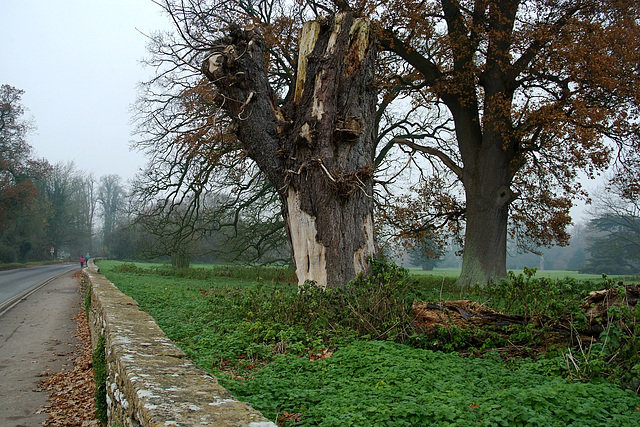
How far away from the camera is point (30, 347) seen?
8.80m

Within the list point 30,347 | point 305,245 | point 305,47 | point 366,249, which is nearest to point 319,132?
point 305,47

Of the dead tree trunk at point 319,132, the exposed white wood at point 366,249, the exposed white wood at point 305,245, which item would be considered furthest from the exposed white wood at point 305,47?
the exposed white wood at point 366,249

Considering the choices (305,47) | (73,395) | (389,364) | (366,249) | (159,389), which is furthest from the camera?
(305,47)

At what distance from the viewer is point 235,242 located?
62.6ft

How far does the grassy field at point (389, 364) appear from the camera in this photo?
2968mm

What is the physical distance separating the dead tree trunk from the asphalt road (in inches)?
170

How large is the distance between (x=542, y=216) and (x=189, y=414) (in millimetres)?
13961

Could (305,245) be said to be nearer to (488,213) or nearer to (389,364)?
(389,364)

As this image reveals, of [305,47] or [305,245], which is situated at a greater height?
[305,47]

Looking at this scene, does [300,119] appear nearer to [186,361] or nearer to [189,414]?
[186,361]

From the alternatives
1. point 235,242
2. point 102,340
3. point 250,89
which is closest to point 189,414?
point 102,340

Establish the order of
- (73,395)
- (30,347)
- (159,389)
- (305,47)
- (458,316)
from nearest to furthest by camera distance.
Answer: (159,389) → (458,316) → (73,395) → (305,47) → (30,347)

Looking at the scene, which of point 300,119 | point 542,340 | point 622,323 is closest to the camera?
point 622,323

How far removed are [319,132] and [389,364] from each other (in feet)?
14.5
